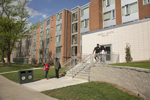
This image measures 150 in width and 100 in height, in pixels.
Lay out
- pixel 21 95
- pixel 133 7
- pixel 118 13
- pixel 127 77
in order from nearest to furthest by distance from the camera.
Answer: pixel 21 95 < pixel 127 77 < pixel 133 7 < pixel 118 13

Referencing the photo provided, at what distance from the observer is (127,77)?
20.3 feet

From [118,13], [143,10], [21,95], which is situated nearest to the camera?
[21,95]

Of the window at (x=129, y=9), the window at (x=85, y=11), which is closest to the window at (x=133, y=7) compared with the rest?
the window at (x=129, y=9)

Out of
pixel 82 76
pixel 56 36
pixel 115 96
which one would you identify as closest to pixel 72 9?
pixel 56 36

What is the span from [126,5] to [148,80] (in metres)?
18.4

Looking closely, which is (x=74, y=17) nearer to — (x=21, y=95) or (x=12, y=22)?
(x=12, y=22)

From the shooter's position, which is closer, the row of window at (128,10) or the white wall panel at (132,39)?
the white wall panel at (132,39)

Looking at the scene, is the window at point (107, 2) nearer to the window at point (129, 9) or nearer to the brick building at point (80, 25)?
the brick building at point (80, 25)

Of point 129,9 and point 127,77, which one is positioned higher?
point 129,9

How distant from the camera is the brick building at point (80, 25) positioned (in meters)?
18.2

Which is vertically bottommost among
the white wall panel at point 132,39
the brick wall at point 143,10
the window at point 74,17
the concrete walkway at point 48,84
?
the concrete walkway at point 48,84

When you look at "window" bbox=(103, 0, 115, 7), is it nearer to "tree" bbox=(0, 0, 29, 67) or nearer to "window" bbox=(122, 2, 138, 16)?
"window" bbox=(122, 2, 138, 16)

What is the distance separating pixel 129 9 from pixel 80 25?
1112 centimetres

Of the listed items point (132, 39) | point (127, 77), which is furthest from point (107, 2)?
point (127, 77)
